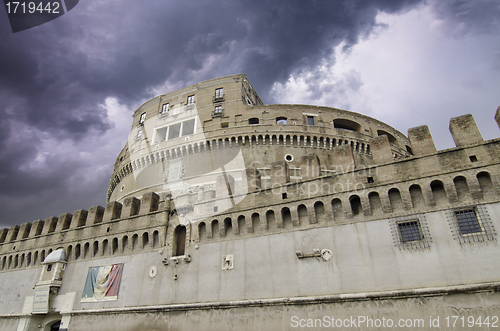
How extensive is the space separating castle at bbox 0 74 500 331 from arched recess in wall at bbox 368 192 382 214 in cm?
5

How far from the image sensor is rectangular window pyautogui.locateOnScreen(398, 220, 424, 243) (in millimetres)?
11008

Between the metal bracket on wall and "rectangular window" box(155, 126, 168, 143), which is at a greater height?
"rectangular window" box(155, 126, 168, 143)

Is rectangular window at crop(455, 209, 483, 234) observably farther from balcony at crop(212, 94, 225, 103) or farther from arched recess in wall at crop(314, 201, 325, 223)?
balcony at crop(212, 94, 225, 103)

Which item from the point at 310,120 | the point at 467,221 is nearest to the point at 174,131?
the point at 310,120

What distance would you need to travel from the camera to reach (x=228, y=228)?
564 inches

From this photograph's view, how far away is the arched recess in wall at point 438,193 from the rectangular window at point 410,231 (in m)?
1.09

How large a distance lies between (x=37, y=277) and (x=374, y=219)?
19.1 m

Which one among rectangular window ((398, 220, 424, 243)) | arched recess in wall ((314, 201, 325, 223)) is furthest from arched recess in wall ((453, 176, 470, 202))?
arched recess in wall ((314, 201, 325, 223))

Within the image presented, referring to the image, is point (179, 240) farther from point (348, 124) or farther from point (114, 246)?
point (348, 124)

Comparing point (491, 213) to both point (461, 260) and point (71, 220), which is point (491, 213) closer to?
point (461, 260)

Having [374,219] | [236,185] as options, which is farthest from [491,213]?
[236,185]

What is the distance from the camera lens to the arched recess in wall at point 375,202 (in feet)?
39.2

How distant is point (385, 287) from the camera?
1058 cm

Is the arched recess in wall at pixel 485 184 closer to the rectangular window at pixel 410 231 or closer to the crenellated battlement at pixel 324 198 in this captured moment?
the crenellated battlement at pixel 324 198
